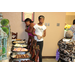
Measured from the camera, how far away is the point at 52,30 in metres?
3.79

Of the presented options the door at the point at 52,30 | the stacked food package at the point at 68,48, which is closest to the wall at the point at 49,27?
the door at the point at 52,30

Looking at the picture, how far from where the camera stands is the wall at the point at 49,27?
3.55 m

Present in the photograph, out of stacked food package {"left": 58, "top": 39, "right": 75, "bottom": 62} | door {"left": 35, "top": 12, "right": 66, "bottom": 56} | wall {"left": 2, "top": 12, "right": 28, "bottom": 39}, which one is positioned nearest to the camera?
stacked food package {"left": 58, "top": 39, "right": 75, "bottom": 62}

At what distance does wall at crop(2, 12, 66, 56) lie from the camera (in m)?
3.55

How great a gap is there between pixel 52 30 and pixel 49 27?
0.60ft

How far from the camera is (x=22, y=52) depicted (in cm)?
186

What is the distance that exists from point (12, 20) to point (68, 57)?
2.65 m

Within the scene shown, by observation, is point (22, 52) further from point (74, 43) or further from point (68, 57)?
point (74, 43)

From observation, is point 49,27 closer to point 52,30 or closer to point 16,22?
point 52,30

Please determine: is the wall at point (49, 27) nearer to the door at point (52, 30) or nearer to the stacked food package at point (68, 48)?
the door at point (52, 30)

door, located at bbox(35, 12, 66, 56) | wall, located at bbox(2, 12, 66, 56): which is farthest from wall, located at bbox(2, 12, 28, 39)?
door, located at bbox(35, 12, 66, 56)

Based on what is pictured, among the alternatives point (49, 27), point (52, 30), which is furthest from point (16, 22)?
point (52, 30)

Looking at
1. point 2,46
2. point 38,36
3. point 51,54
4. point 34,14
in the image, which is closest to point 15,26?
point 34,14

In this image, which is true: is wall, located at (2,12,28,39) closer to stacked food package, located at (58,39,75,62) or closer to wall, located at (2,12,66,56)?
wall, located at (2,12,66,56)
